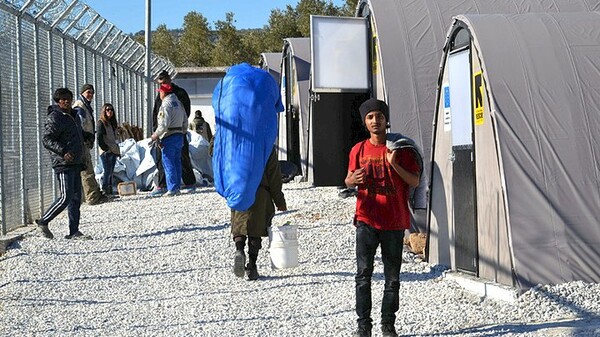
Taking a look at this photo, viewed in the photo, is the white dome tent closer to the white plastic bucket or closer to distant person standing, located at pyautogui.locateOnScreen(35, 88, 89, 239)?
the white plastic bucket

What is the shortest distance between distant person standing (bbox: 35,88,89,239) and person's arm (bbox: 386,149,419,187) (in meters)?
6.43

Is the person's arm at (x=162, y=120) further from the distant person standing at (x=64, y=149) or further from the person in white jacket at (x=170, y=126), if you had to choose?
the distant person standing at (x=64, y=149)

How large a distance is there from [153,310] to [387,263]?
7.66ft

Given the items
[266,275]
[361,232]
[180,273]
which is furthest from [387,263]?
[180,273]

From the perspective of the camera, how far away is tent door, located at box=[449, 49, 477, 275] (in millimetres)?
9352

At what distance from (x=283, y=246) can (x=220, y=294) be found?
1090 millimetres

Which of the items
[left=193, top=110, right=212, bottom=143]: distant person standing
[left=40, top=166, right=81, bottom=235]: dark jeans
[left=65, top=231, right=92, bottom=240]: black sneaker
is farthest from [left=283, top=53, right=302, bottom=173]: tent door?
[left=40, top=166, right=81, bottom=235]: dark jeans

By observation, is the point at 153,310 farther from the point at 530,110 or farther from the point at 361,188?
the point at 530,110

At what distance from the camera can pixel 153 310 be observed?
8.59 metres

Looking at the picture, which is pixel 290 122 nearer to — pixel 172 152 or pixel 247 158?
pixel 172 152

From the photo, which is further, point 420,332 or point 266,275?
point 266,275

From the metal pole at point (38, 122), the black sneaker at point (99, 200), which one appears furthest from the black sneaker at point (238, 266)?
the black sneaker at point (99, 200)

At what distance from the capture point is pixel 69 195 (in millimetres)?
12648

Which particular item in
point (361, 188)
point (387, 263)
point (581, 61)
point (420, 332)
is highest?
point (581, 61)
